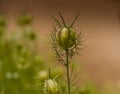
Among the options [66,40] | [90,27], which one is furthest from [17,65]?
[90,27]

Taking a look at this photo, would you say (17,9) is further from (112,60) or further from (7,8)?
(112,60)

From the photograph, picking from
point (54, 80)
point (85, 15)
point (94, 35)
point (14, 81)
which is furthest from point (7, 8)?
point (54, 80)

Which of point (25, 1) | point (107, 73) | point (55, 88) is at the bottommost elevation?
point (107, 73)

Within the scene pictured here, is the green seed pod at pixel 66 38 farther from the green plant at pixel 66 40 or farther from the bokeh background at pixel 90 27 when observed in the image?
the bokeh background at pixel 90 27

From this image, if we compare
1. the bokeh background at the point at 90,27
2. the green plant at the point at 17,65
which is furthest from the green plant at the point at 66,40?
the bokeh background at the point at 90,27

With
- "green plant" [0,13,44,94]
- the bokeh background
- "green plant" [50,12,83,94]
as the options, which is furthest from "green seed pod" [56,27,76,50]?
the bokeh background

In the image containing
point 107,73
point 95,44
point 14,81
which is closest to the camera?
point 14,81
